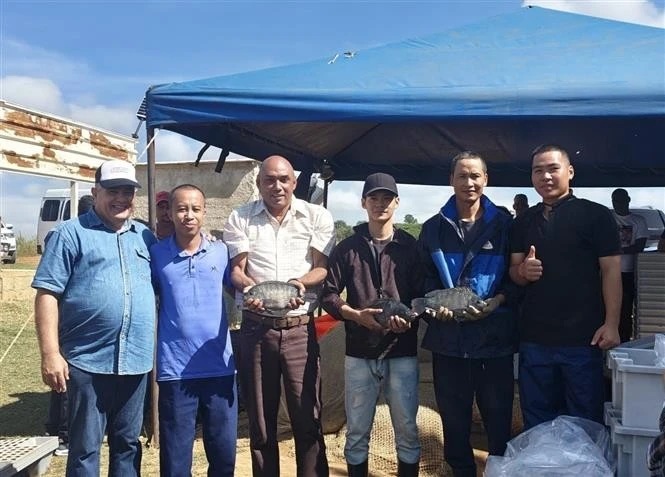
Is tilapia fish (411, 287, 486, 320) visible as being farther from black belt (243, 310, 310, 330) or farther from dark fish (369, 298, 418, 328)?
black belt (243, 310, 310, 330)

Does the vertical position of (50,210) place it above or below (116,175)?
above

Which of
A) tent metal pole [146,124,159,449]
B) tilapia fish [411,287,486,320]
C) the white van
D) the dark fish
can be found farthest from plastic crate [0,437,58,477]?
the white van

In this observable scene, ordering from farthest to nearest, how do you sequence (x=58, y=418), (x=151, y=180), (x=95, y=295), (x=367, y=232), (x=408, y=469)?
(x=58, y=418) → (x=151, y=180) → (x=367, y=232) → (x=408, y=469) → (x=95, y=295)

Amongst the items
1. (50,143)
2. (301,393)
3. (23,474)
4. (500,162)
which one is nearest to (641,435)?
(301,393)

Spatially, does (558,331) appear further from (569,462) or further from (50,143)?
(50,143)

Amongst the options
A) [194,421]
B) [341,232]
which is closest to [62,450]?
[194,421]

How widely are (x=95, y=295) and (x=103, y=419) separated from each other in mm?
684

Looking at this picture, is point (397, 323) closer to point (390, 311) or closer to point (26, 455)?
point (390, 311)

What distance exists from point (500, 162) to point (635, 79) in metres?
3.79

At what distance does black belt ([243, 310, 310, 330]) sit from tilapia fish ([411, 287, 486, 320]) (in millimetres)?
694

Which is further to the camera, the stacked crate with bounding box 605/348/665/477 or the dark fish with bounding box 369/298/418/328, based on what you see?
the dark fish with bounding box 369/298/418/328

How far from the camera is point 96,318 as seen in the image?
3.06 m

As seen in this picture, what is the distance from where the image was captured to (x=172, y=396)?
3256 millimetres

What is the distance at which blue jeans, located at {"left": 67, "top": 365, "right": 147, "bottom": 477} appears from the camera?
3068 millimetres
